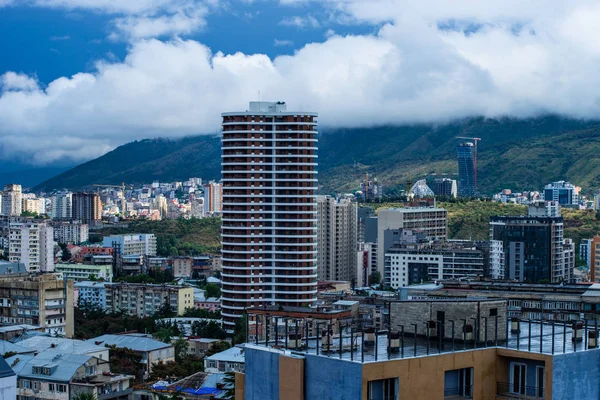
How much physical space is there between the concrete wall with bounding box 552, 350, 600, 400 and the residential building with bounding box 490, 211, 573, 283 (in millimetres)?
34233

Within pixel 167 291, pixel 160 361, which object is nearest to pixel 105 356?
pixel 160 361

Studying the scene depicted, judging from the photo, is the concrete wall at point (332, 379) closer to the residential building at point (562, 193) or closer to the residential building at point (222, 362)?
the residential building at point (222, 362)

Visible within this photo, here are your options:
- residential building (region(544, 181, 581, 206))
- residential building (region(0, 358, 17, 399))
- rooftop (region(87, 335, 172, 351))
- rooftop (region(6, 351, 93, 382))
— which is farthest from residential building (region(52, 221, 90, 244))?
residential building (region(0, 358, 17, 399))

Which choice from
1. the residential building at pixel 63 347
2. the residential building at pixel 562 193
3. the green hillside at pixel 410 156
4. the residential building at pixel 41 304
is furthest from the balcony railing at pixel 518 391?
the green hillside at pixel 410 156

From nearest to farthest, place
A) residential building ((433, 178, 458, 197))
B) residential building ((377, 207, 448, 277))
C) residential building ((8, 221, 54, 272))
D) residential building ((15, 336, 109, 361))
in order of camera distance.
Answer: residential building ((15, 336, 109, 361)), residential building ((8, 221, 54, 272)), residential building ((377, 207, 448, 277)), residential building ((433, 178, 458, 197))

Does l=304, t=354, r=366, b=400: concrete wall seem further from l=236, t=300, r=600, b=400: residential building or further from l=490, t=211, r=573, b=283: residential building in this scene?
l=490, t=211, r=573, b=283: residential building

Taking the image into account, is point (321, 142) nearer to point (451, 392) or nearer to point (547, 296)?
point (547, 296)

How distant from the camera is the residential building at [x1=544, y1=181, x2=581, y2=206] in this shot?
7400 cm

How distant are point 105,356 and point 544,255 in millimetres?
23842

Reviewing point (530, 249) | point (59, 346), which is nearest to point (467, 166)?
point (530, 249)

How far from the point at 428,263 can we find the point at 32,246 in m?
18.4

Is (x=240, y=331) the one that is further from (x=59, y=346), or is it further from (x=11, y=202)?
(x=11, y=202)

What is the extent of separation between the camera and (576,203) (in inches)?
2926

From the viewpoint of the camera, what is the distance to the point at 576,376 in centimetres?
705
